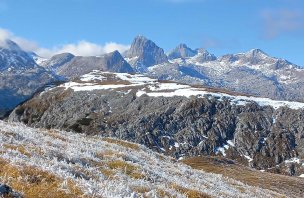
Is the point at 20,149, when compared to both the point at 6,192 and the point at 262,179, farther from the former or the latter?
the point at 262,179

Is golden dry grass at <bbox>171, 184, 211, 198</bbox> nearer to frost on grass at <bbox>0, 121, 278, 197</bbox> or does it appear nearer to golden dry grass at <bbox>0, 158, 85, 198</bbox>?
frost on grass at <bbox>0, 121, 278, 197</bbox>

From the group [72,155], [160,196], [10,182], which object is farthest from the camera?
[72,155]

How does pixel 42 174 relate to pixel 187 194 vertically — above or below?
above

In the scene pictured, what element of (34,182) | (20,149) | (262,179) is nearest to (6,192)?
(34,182)

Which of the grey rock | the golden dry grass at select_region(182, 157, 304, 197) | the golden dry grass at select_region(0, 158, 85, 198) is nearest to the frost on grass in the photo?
the golden dry grass at select_region(0, 158, 85, 198)

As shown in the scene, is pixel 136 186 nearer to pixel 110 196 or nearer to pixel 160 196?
pixel 160 196

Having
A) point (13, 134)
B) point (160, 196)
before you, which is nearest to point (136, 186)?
point (160, 196)

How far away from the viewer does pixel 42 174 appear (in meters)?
13.6

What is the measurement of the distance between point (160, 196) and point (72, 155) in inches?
227

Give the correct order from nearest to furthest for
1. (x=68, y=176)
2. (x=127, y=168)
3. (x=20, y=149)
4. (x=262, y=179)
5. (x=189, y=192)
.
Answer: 1. (x=68, y=176)
2. (x=20, y=149)
3. (x=189, y=192)
4. (x=127, y=168)
5. (x=262, y=179)

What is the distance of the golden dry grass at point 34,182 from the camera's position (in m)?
11.0

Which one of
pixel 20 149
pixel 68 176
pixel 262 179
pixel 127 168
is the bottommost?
pixel 262 179

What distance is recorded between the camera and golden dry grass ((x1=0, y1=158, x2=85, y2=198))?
1102cm

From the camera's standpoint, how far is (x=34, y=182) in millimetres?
12703
